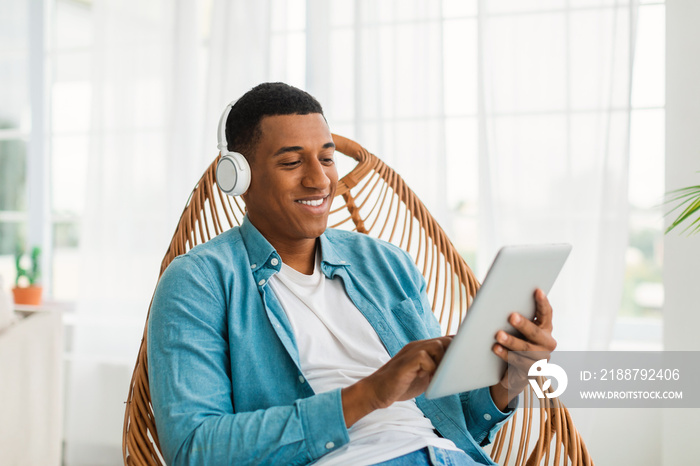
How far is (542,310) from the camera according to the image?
102 cm

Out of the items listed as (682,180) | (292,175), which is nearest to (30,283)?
(292,175)

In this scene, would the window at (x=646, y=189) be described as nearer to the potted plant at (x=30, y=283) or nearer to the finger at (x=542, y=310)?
the finger at (x=542, y=310)

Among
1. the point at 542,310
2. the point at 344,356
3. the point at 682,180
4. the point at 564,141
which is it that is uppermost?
the point at 564,141

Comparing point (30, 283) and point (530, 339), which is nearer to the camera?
point (530, 339)

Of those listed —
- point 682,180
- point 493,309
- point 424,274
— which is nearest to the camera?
point 493,309

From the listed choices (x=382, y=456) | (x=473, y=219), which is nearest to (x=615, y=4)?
(x=473, y=219)

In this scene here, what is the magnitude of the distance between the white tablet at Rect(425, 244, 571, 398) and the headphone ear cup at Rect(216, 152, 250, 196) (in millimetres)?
526

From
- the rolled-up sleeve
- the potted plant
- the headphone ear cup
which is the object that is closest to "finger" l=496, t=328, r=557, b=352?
the rolled-up sleeve

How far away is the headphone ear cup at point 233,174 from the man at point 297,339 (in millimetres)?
28

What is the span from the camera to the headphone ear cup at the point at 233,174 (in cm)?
119

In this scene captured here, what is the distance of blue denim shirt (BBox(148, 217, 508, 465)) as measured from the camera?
975mm

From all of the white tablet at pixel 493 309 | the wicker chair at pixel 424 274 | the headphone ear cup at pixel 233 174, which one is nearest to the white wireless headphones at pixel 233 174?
the headphone ear cup at pixel 233 174

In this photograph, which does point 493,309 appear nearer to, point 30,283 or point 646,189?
point 646,189

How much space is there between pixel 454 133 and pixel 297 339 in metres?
1.32
